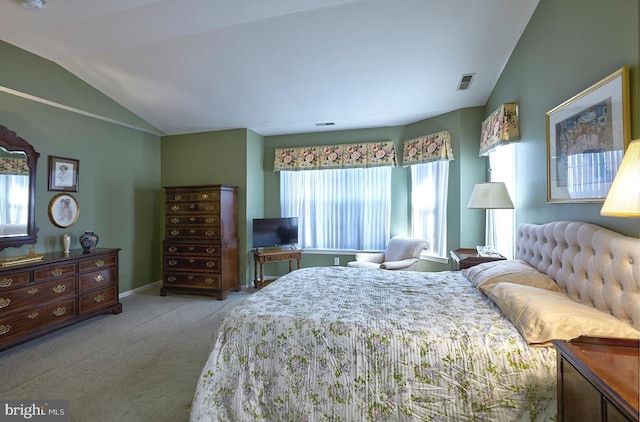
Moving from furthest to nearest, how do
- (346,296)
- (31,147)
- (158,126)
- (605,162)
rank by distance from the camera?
(158,126) < (31,147) < (346,296) < (605,162)

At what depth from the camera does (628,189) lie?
0.92m


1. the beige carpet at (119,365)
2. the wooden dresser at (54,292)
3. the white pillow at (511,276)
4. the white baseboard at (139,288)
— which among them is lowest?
the beige carpet at (119,365)

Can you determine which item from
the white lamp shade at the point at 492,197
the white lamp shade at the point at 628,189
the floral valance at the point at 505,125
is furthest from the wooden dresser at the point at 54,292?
the floral valance at the point at 505,125

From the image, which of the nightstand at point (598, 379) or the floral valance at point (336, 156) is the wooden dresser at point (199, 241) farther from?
the nightstand at point (598, 379)

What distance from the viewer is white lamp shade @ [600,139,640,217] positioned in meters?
0.90

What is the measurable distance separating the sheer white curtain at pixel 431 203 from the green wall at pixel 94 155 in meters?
4.42

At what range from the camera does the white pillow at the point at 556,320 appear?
3.88 ft

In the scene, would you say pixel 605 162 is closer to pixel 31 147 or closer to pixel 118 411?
pixel 118 411

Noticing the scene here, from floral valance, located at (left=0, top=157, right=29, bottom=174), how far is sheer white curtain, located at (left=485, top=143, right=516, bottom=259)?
16.6ft

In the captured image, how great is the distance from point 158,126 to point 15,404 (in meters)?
3.86

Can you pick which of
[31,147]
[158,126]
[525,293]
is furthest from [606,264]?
[158,126]

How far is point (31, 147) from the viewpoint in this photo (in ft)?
10.00

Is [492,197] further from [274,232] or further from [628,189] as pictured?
[274,232]

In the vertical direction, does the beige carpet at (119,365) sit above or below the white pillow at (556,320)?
below
